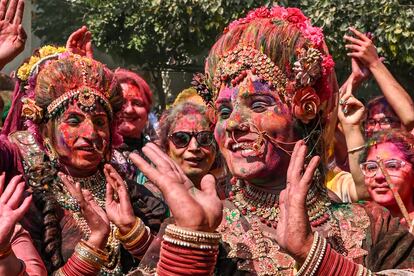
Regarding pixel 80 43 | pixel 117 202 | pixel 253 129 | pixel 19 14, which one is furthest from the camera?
pixel 80 43

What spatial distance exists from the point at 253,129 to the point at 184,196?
0.69 m

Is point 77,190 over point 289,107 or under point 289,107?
under

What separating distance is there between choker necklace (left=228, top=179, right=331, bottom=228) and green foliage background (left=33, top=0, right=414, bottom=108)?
9969 mm

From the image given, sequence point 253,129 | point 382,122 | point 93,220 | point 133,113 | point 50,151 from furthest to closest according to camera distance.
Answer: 1. point 133,113
2. point 382,122
3. point 50,151
4. point 93,220
5. point 253,129

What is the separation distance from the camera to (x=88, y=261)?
4.38 metres

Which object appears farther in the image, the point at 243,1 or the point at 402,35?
the point at 243,1

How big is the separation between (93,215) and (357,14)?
32.5 ft

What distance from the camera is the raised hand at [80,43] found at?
6176 mm

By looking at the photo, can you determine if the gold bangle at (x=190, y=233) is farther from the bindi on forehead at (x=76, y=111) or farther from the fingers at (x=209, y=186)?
the bindi on forehead at (x=76, y=111)

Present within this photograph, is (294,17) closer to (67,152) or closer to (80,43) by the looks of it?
(67,152)

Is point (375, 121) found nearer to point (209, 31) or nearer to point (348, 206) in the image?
point (348, 206)

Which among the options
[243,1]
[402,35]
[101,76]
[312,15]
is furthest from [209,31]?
[101,76]

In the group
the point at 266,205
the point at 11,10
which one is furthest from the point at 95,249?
the point at 11,10

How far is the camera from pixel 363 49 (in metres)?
6.15
